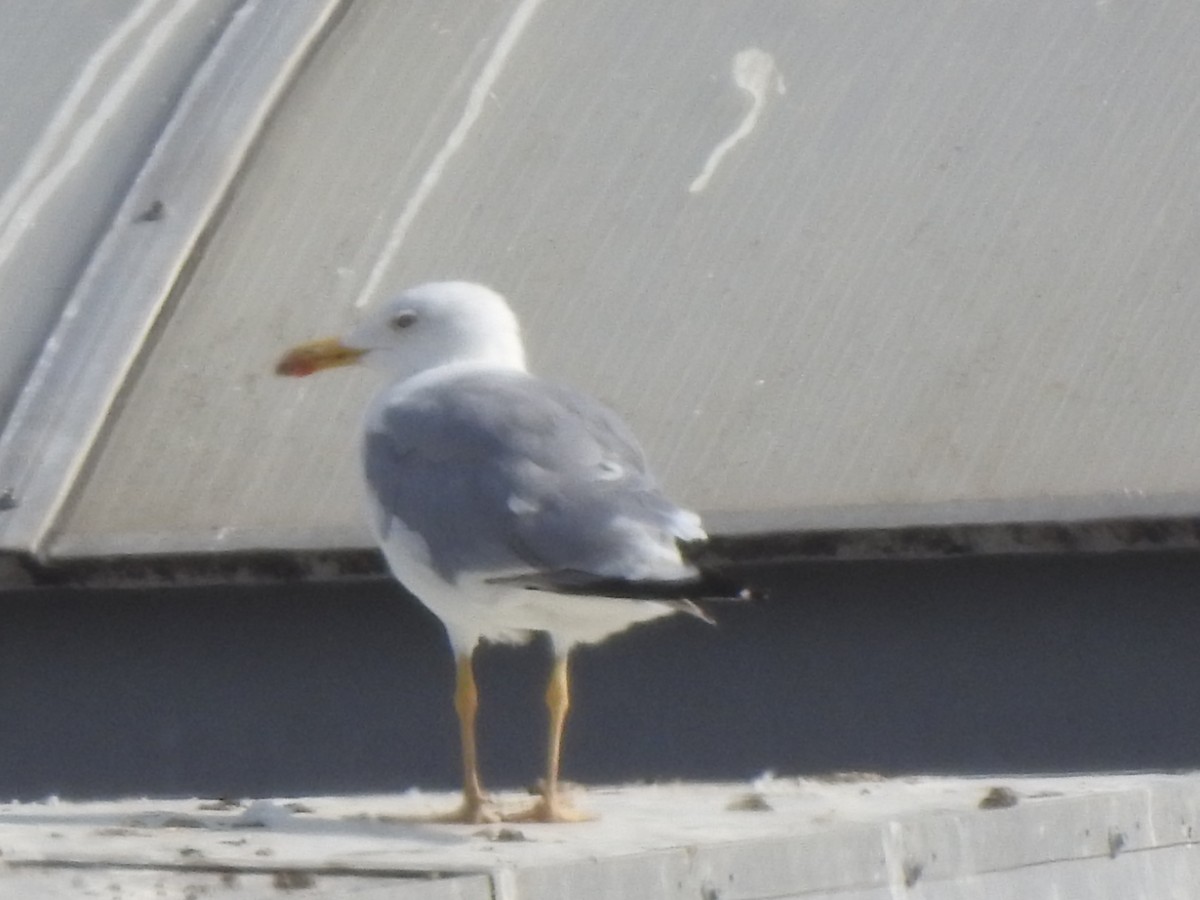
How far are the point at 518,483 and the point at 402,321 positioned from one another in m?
0.67

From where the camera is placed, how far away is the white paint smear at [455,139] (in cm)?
527

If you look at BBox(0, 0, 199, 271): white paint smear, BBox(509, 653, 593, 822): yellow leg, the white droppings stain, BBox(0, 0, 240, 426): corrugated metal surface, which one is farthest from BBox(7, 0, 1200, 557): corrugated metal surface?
BBox(509, 653, 593, 822): yellow leg

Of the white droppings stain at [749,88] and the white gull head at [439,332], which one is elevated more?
the white droppings stain at [749,88]

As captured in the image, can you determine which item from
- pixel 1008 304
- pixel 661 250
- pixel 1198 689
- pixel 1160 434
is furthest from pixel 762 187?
pixel 1198 689

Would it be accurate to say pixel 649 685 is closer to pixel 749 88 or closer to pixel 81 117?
pixel 749 88

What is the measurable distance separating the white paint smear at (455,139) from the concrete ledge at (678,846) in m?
1.87

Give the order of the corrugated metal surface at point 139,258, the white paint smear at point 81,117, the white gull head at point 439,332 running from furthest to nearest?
the white paint smear at point 81,117 < the corrugated metal surface at point 139,258 < the white gull head at point 439,332

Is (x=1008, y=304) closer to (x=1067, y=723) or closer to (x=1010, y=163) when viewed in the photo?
(x=1010, y=163)

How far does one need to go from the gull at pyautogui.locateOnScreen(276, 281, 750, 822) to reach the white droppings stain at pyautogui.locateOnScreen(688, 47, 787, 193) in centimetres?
179

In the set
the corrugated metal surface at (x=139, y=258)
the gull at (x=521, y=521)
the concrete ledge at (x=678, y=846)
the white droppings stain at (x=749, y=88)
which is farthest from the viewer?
the white droppings stain at (x=749, y=88)

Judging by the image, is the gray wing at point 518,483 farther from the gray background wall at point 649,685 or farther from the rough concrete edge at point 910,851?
the gray background wall at point 649,685

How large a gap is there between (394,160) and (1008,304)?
1.49 metres

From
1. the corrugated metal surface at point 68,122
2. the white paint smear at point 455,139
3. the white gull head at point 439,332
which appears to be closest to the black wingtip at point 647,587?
the white gull head at point 439,332

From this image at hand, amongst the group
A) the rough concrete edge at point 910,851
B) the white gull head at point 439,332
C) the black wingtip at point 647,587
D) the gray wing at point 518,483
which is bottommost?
the rough concrete edge at point 910,851
